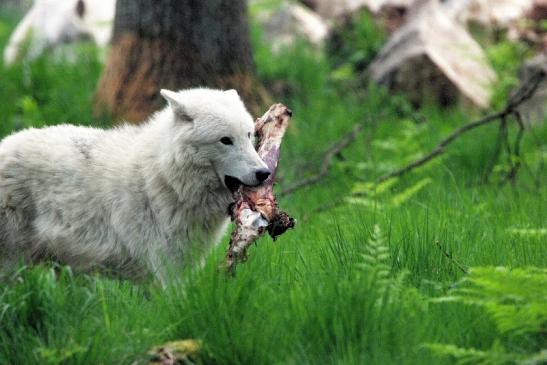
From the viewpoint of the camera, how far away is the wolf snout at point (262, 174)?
552 cm

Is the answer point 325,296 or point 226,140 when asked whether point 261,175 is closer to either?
point 226,140

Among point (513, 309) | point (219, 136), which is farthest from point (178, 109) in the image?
point (513, 309)

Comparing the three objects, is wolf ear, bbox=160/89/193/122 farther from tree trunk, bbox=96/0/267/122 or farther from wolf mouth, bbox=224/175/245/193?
tree trunk, bbox=96/0/267/122

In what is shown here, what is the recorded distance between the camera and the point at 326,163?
359 inches

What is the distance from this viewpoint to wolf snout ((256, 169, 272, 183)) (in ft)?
18.1

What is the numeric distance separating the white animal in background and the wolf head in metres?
8.25

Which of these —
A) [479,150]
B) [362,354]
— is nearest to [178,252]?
[362,354]

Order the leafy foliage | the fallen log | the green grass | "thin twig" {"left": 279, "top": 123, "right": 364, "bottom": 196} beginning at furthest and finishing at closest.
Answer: "thin twig" {"left": 279, "top": 123, "right": 364, "bottom": 196}, the fallen log, the green grass, the leafy foliage

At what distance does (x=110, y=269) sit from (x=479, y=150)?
4.98 metres

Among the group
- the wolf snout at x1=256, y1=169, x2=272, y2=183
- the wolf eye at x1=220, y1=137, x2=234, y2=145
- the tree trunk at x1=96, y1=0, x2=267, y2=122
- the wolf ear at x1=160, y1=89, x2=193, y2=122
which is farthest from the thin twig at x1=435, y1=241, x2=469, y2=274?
the tree trunk at x1=96, y1=0, x2=267, y2=122

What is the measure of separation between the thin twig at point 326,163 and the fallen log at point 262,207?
2380mm

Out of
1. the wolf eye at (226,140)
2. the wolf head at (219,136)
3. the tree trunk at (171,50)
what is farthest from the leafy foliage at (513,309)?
the tree trunk at (171,50)

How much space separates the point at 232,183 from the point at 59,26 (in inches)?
381

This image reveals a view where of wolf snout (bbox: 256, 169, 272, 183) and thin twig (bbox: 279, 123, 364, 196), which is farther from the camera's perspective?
thin twig (bbox: 279, 123, 364, 196)
